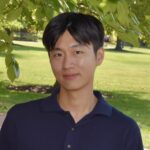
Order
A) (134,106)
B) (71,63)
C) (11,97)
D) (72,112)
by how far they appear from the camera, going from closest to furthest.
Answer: (71,63) < (72,112) < (11,97) < (134,106)

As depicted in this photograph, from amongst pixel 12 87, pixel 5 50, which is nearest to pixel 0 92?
pixel 12 87

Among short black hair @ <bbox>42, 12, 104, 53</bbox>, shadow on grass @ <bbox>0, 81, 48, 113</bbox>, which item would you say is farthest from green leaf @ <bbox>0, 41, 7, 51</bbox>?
shadow on grass @ <bbox>0, 81, 48, 113</bbox>

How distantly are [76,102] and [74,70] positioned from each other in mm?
215

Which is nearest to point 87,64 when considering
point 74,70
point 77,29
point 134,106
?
point 74,70

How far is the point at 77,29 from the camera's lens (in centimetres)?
262

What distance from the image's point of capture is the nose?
2533 mm

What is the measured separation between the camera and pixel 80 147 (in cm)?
258

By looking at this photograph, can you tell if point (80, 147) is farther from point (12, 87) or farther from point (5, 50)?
point (12, 87)

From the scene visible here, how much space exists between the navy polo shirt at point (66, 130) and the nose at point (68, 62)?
0.86 ft

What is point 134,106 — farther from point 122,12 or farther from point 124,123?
point 122,12

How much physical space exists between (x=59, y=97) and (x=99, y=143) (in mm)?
352

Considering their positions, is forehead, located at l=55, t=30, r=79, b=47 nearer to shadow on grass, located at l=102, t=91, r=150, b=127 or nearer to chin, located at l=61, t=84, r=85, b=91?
chin, located at l=61, t=84, r=85, b=91

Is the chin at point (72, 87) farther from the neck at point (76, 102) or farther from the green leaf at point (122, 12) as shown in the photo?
the green leaf at point (122, 12)

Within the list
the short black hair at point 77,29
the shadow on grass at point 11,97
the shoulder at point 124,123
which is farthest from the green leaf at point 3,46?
the shadow on grass at point 11,97
